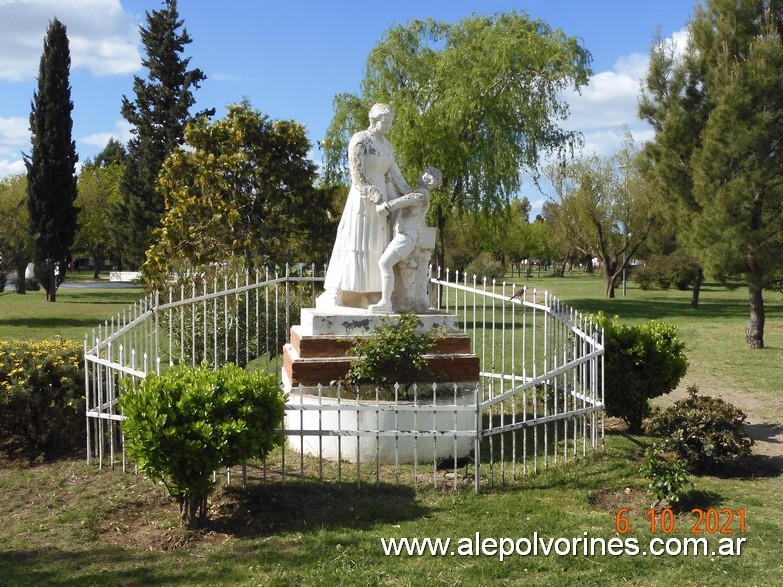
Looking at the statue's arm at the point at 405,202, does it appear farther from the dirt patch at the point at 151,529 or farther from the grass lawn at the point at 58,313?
the grass lawn at the point at 58,313

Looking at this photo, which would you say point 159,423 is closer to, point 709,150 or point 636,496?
point 636,496

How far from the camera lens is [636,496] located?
5.37 meters

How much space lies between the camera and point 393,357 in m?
6.23

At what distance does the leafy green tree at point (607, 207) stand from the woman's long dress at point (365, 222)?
909 inches

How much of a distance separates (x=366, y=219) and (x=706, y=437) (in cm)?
372

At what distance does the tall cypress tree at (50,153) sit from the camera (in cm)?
2484

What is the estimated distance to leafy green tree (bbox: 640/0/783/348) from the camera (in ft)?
45.5

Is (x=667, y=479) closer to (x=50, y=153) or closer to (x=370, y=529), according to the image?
(x=370, y=529)

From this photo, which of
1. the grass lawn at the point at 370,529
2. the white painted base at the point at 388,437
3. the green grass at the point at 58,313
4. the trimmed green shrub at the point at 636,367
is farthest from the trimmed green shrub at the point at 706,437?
the green grass at the point at 58,313

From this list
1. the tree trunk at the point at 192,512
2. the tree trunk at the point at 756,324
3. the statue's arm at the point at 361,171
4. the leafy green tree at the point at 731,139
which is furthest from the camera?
the tree trunk at the point at 756,324

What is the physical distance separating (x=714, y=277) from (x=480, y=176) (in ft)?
22.0

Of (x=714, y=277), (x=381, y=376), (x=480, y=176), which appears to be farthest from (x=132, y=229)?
(x=381, y=376)

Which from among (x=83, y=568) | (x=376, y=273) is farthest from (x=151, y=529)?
(x=376, y=273)

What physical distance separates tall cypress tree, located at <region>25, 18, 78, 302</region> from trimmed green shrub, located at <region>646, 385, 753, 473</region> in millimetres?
23950
